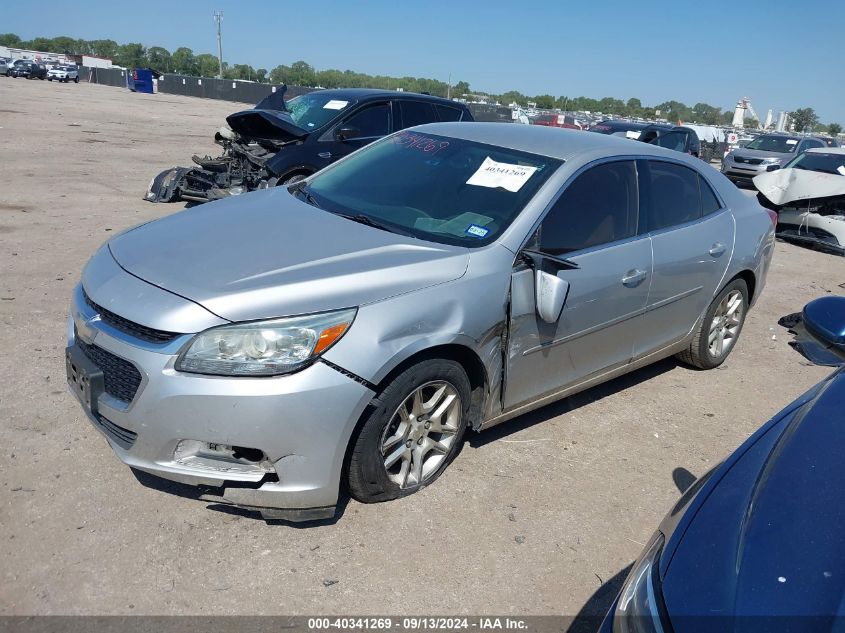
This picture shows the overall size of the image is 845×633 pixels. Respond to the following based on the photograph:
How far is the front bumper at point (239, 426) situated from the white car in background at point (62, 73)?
197 feet

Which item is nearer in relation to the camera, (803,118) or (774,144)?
(774,144)

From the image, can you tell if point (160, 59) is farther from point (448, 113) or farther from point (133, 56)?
point (448, 113)

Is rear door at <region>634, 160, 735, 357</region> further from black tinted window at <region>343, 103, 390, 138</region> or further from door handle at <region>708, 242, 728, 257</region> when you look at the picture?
black tinted window at <region>343, 103, 390, 138</region>

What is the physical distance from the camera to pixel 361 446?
2.94 m

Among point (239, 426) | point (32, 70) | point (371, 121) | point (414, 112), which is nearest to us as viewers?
point (239, 426)

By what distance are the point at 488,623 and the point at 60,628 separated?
1514 millimetres

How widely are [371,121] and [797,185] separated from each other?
698 cm

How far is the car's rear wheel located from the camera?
4.95 metres

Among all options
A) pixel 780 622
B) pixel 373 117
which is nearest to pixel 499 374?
pixel 780 622

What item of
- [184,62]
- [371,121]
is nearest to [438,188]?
[371,121]

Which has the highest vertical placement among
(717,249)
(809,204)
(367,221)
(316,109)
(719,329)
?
(316,109)

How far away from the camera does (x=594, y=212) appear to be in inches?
152

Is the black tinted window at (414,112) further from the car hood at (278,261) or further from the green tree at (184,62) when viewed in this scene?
the green tree at (184,62)

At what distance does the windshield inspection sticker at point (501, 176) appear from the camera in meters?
3.72
